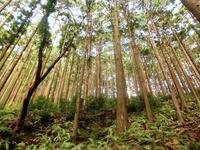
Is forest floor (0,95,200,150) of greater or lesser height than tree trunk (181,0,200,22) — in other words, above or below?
below

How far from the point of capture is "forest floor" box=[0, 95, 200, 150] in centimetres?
436

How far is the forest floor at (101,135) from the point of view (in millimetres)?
4355

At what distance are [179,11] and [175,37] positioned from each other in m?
2.12

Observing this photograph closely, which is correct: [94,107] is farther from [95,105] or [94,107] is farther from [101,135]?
[101,135]

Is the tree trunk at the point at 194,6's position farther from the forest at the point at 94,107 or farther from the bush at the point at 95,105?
the bush at the point at 95,105

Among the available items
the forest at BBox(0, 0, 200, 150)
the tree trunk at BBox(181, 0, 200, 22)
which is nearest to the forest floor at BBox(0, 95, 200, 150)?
the forest at BBox(0, 0, 200, 150)

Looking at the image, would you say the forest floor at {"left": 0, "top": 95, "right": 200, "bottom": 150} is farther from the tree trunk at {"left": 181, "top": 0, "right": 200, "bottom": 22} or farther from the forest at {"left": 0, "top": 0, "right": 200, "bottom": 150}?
the tree trunk at {"left": 181, "top": 0, "right": 200, "bottom": 22}

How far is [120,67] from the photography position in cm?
649

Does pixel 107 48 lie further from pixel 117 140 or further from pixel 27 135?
pixel 117 140

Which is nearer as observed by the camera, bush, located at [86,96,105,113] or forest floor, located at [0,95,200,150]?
forest floor, located at [0,95,200,150]

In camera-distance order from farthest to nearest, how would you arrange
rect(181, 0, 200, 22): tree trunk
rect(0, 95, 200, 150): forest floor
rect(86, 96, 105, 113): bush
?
rect(86, 96, 105, 113): bush
rect(0, 95, 200, 150): forest floor
rect(181, 0, 200, 22): tree trunk

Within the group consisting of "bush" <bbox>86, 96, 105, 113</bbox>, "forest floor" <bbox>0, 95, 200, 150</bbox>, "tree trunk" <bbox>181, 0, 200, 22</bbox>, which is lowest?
"forest floor" <bbox>0, 95, 200, 150</bbox>

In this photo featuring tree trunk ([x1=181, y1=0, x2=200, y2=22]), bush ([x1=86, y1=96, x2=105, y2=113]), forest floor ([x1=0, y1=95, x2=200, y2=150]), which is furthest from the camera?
bush ([x1=86, y1=96, x2=105, y2=113])

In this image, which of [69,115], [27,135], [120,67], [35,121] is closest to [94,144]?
[120,67]
